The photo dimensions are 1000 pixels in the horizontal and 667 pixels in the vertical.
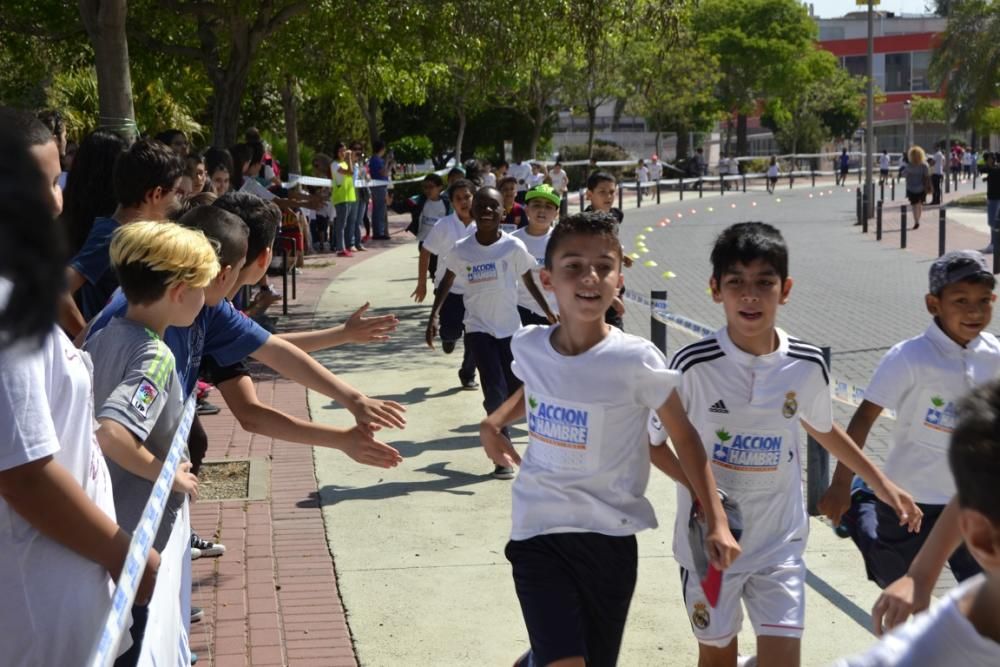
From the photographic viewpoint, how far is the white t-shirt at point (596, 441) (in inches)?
161

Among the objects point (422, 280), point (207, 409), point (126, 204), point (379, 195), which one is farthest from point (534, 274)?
point (379, 195)

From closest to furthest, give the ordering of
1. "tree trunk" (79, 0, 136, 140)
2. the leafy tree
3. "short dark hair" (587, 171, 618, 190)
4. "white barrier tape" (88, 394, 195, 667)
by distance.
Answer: "white barrier tape" (88, 394, 195, 667) < "short dark hair" (587, 171, 618, 190) < "tree trunk" (79, 0, 136, 140) < the leafy tree

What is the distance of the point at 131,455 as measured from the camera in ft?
11.0

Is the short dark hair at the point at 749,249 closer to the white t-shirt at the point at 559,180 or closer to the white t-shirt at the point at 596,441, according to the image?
the white t-shirt at the point at 596,441

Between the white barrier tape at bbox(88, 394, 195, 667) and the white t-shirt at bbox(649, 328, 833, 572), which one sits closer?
the white barrier tape at bbox(88, 394, 195, 667)

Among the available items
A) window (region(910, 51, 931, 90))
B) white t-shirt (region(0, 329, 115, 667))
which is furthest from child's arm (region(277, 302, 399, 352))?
window (region(910, 51, 931, 90))

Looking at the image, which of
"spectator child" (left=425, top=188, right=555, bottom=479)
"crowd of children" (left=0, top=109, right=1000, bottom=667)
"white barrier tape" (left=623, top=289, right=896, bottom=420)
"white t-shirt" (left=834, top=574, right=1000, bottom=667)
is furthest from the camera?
"spectator child" (left=425, top=188, right=555, bottom=479)

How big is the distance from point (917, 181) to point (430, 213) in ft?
55.0

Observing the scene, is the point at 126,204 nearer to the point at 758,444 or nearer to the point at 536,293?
the point at 758,444

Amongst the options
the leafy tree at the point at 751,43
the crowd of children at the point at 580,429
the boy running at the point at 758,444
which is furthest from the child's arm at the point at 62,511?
the leafy tree at the point at 751,43

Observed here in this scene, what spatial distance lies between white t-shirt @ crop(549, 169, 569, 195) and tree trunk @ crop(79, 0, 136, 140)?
1694cm

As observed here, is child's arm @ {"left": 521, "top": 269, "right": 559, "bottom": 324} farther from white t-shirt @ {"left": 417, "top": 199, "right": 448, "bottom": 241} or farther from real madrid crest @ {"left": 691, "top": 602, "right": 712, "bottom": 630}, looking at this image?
white t-shirt @ {"left": 417, "top": 199, "right": 448, "bottom": 241}

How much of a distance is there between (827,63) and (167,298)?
77662 mm

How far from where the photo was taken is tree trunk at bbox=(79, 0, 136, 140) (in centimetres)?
1083
